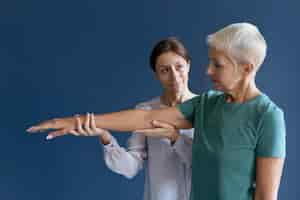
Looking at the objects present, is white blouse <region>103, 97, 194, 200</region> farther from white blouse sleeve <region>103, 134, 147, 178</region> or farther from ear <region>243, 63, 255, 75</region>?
ear <region>243, 63, 255, 75</region>

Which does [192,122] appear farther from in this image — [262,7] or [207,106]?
[262,7]

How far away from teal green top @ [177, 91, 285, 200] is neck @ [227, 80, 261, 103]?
19 millimetres

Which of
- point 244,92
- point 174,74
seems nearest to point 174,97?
point 174,74

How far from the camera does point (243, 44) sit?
46.1 inches

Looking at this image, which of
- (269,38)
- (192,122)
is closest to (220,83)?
(192,122)

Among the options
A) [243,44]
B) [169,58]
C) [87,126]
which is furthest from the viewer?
[169,58]

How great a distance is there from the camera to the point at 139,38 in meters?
2.12

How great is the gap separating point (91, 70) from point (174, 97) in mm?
673

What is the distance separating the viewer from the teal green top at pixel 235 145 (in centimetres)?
118

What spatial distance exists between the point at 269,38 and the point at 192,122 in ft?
2.55

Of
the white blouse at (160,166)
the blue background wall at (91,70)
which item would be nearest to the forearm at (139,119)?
the white blouse at (160,166)

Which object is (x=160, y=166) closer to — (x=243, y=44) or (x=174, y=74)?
(x=174, y=74)

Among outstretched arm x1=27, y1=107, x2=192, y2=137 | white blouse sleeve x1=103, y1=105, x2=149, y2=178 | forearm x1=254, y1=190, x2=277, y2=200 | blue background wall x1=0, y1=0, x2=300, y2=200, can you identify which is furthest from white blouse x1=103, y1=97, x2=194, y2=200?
blue background wall x1=0, y1=0, x2=300, y2=200

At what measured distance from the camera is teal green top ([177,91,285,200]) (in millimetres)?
1177
